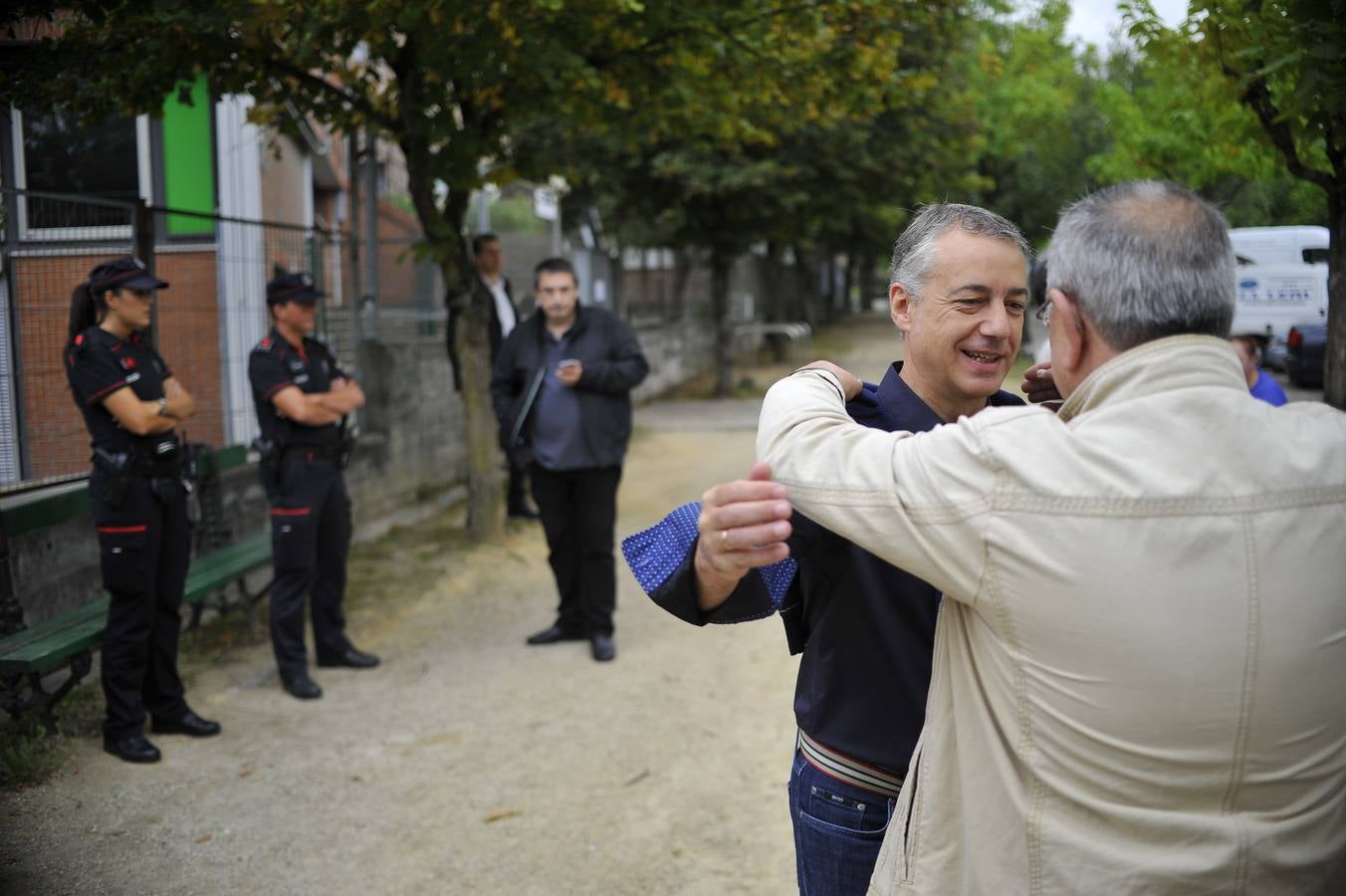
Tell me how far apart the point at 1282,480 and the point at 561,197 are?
19.1 meters

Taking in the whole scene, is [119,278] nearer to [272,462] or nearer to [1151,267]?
[272,462]

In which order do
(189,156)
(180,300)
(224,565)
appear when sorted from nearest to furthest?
(224,565) → (180,300) → (189,156)

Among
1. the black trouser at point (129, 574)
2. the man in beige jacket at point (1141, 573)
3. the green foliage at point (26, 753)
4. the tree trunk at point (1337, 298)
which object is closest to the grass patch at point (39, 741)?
the green foliage at point (26, 753)

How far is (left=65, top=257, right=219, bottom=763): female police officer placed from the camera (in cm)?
512

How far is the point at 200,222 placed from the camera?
8336mm

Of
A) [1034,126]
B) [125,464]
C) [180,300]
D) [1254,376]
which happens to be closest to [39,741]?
[125,464]

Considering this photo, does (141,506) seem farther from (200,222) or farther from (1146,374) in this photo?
(1146,374)

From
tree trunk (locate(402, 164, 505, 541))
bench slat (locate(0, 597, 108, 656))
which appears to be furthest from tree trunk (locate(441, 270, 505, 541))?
bench slat (locate(0, 597, 108, 656))

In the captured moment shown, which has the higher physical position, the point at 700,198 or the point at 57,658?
the point at 700,198

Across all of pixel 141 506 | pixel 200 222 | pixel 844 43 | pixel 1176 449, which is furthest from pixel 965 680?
pixel 200 222

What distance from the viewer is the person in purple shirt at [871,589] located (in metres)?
2.04

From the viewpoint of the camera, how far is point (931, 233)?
7.42ft

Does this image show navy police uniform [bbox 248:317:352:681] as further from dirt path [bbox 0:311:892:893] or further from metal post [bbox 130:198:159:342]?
metal post [bbox 130:198:159:342]

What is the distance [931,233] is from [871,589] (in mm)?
663
